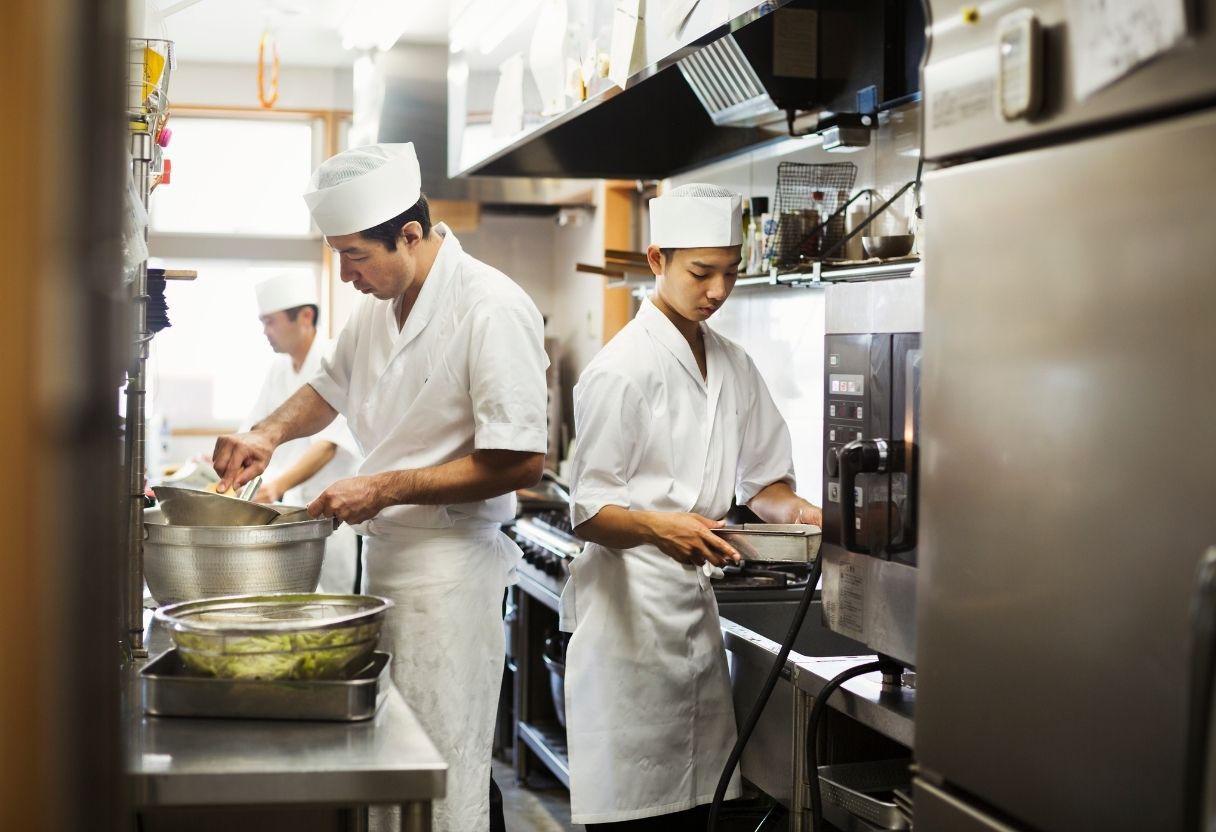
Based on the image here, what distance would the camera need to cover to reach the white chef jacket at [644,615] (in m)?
2.58

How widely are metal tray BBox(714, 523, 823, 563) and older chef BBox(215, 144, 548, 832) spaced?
0.41m

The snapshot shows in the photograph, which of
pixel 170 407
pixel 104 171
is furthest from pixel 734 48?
pixel 170 407

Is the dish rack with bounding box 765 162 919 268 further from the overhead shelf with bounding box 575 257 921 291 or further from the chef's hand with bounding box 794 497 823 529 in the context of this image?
the chef's hand with bounding box 794 497 823 529

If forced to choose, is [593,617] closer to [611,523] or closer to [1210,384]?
[611,523]

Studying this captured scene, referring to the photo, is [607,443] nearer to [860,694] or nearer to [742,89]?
[860,694]

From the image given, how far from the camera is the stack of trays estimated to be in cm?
235

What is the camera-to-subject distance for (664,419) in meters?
2.62

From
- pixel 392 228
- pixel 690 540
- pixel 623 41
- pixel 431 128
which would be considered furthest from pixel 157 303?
pixel 431 128

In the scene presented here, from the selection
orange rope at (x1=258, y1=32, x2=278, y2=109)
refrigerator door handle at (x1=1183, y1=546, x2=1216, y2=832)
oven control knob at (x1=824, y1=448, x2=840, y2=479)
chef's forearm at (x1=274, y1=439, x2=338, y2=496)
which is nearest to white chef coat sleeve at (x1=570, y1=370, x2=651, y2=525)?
oven control knob at (x1=824, y1=448, x2=840, y2=479)

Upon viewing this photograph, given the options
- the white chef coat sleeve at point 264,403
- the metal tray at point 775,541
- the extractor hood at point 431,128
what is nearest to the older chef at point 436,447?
the metal tray at point 775,541

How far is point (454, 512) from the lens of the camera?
256 centimetres

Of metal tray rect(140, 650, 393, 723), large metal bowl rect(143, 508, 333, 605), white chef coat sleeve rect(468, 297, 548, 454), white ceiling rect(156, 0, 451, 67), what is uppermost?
white ceiling rect(156, 0, 451, 67)

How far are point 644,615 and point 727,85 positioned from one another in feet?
4.87

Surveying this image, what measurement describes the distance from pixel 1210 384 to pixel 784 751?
151 centimetres
